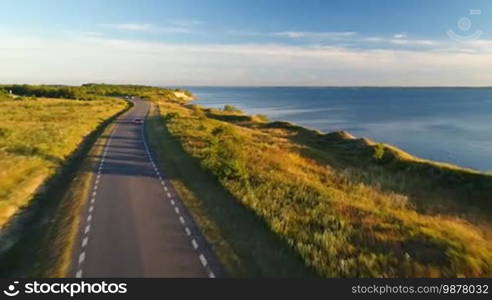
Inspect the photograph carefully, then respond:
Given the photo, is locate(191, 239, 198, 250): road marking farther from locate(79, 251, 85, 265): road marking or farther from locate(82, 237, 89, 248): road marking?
locate(82, 237, 89, 248): road marking

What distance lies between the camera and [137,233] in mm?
Answer: 18094

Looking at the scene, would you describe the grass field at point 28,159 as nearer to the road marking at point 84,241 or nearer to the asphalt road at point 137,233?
the asphalt road at point 137,233

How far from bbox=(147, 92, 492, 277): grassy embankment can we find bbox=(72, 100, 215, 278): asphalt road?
4.74 ft

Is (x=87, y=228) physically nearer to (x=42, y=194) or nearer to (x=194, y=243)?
(x=194, y=243)

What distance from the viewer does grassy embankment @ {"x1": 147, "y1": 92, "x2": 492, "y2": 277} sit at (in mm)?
15656

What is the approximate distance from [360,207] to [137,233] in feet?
38.8

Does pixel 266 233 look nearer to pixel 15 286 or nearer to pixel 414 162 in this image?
pixel 15 286

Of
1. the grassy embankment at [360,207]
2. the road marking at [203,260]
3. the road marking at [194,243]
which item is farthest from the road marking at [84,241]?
the grassy embankment at [360,207]

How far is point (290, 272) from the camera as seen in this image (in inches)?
577

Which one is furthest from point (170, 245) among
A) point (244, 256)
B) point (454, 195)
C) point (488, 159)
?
point (488, 159)

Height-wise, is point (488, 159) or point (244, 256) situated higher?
point (244, 256)

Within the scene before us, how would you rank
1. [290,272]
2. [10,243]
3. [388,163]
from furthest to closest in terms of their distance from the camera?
[388,163], [10,243], [290,272]

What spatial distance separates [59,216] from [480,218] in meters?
26.0

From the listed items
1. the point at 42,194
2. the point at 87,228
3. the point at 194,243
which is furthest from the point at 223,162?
the point at 194,243
